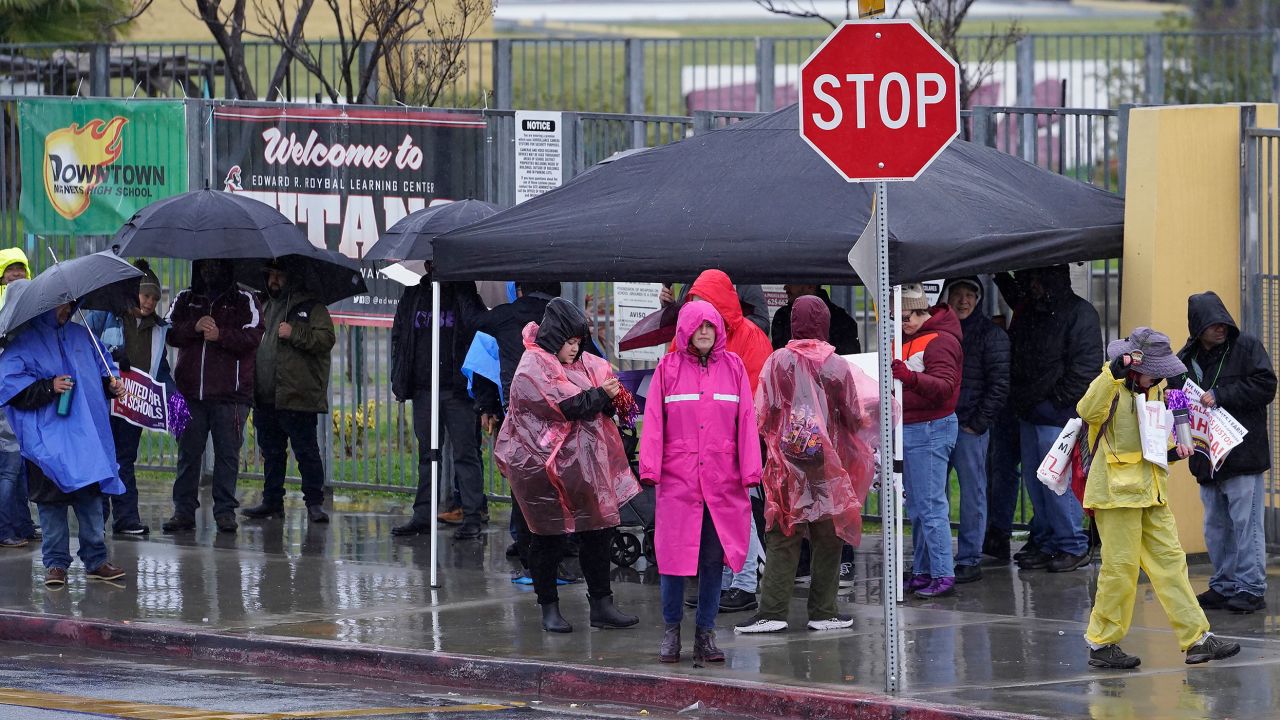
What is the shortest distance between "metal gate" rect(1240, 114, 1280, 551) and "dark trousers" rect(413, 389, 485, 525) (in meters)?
5.19

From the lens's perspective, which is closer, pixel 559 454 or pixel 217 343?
pixel 559 454

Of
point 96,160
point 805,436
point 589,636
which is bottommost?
point 589,636

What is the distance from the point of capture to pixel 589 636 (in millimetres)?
10047

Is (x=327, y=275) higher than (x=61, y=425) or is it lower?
higher

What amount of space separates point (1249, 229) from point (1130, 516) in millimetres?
3526

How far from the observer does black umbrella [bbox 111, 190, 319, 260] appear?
13.0m

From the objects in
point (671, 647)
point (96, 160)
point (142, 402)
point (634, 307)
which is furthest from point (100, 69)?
point (671, 647)

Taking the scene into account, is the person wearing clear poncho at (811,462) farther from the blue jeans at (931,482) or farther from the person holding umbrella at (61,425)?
the person holding umbrella at (61,425)

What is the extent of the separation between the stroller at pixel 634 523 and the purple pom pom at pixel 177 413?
318 cm

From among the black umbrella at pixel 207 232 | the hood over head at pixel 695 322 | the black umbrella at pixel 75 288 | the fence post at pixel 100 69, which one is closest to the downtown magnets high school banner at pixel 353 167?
the black umbrella at pixel 207 232

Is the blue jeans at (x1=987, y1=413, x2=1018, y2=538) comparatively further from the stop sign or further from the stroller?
the stop sign

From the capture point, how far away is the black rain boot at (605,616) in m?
10.2

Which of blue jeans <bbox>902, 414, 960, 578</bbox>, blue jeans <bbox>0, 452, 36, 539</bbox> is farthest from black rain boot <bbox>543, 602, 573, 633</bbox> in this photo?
blue jeans <bbox>0, 452, 36, 539</bbox>

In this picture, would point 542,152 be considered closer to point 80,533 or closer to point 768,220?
point 768,220
